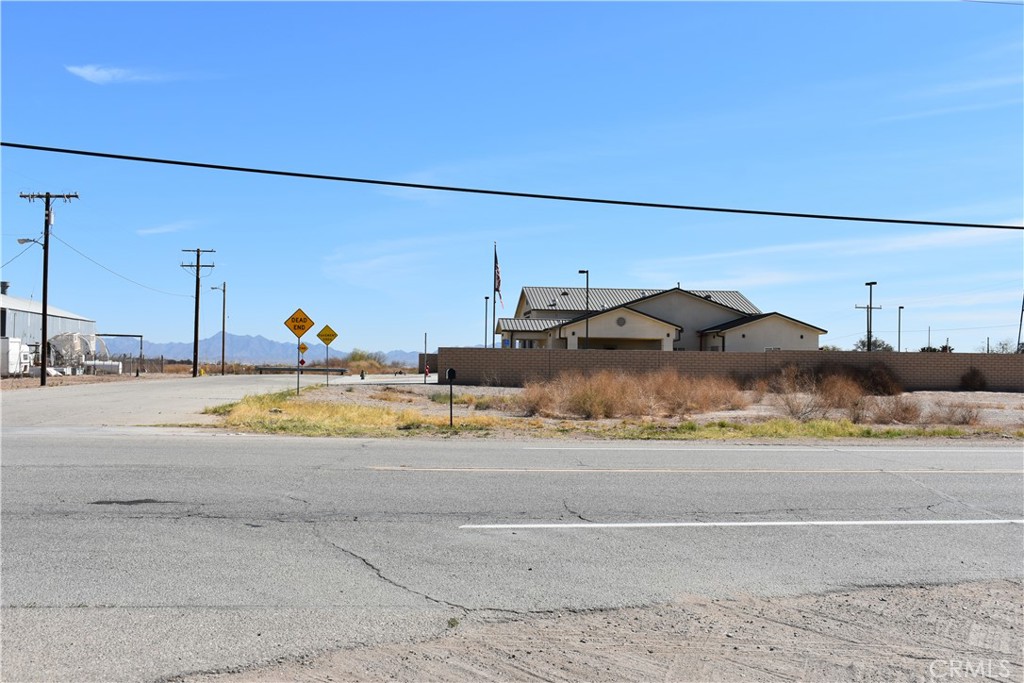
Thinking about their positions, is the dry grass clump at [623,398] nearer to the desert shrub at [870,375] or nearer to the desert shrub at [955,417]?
the desert shrub at [955,417]

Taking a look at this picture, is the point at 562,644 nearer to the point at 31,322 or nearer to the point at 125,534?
the point at 125,534

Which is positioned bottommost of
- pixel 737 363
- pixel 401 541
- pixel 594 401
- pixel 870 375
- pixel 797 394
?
pixel 401 541

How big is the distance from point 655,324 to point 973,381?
19.8 m

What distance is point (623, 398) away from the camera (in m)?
27.0

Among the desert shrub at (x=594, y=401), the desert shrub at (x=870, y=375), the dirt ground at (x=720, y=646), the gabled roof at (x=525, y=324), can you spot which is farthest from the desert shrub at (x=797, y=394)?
the gabled roof at (x=525, y=324)

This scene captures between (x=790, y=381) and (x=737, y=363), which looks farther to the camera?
(x=737, y=363)

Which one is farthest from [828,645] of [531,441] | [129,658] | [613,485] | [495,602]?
[531,441]

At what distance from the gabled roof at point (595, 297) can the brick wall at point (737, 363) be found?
25233 mm

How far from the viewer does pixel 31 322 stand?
71312mm

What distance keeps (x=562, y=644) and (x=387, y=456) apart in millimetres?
8729

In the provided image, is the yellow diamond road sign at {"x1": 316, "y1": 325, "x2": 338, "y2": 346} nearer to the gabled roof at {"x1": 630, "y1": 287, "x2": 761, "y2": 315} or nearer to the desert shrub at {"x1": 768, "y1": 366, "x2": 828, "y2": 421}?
the desert shrub at {"x1": 768, "y1": 366, "x2": 828, "y2": 421}

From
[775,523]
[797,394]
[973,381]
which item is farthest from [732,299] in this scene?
[775,523]

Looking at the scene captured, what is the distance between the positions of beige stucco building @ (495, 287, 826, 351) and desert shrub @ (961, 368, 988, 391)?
1456cm

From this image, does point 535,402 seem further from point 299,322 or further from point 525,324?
point 525,324
